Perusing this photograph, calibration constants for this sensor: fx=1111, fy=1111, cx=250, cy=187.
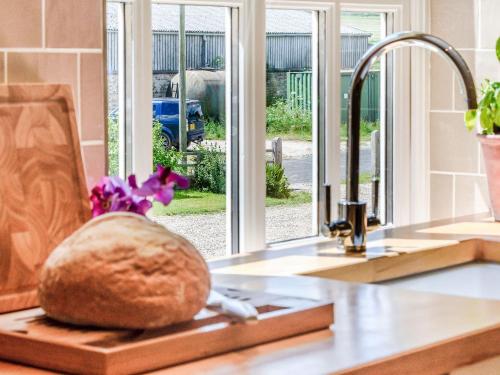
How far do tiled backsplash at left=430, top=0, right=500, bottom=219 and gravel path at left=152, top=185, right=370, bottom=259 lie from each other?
338 millimetres

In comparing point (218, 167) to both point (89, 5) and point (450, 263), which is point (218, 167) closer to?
point (450, 263)

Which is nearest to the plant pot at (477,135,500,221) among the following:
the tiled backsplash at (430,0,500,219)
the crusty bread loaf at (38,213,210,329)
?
the tiled backsplash at (430,0,500,219)

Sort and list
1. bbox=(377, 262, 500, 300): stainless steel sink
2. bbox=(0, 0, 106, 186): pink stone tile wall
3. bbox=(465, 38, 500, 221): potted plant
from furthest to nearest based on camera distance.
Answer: bbox=(465, 38, 500, 221): potted plant → bbox=(377, 262, 500, 300): stainless steel sink → bbox=(0, 0, 106, 186): pink stone tile wall

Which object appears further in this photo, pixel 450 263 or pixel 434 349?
pixel 450 263

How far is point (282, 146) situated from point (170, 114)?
368 mm

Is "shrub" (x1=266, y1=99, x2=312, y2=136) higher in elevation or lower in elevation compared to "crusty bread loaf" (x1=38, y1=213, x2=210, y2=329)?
higher

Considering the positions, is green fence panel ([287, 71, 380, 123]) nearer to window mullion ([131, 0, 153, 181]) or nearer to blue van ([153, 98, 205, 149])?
blue van ([153, 98, 205, 149])

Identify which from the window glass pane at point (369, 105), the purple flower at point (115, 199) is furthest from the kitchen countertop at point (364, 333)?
the window glass pane at point (369, 105)

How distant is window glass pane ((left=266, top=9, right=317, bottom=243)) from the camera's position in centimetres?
259

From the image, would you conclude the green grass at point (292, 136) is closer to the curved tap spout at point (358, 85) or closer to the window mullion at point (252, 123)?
the window mullion at point (252, 123)

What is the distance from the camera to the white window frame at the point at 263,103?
7.48 feet

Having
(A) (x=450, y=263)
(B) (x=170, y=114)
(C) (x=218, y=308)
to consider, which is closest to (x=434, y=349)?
(C) (x=218, y=308)

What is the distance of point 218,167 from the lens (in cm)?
248

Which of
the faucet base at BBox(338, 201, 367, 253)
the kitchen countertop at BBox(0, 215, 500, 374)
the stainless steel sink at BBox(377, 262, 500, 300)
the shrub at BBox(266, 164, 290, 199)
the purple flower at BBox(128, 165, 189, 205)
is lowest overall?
the stainless steel sink at BBox(377, 262, 500, 300)
